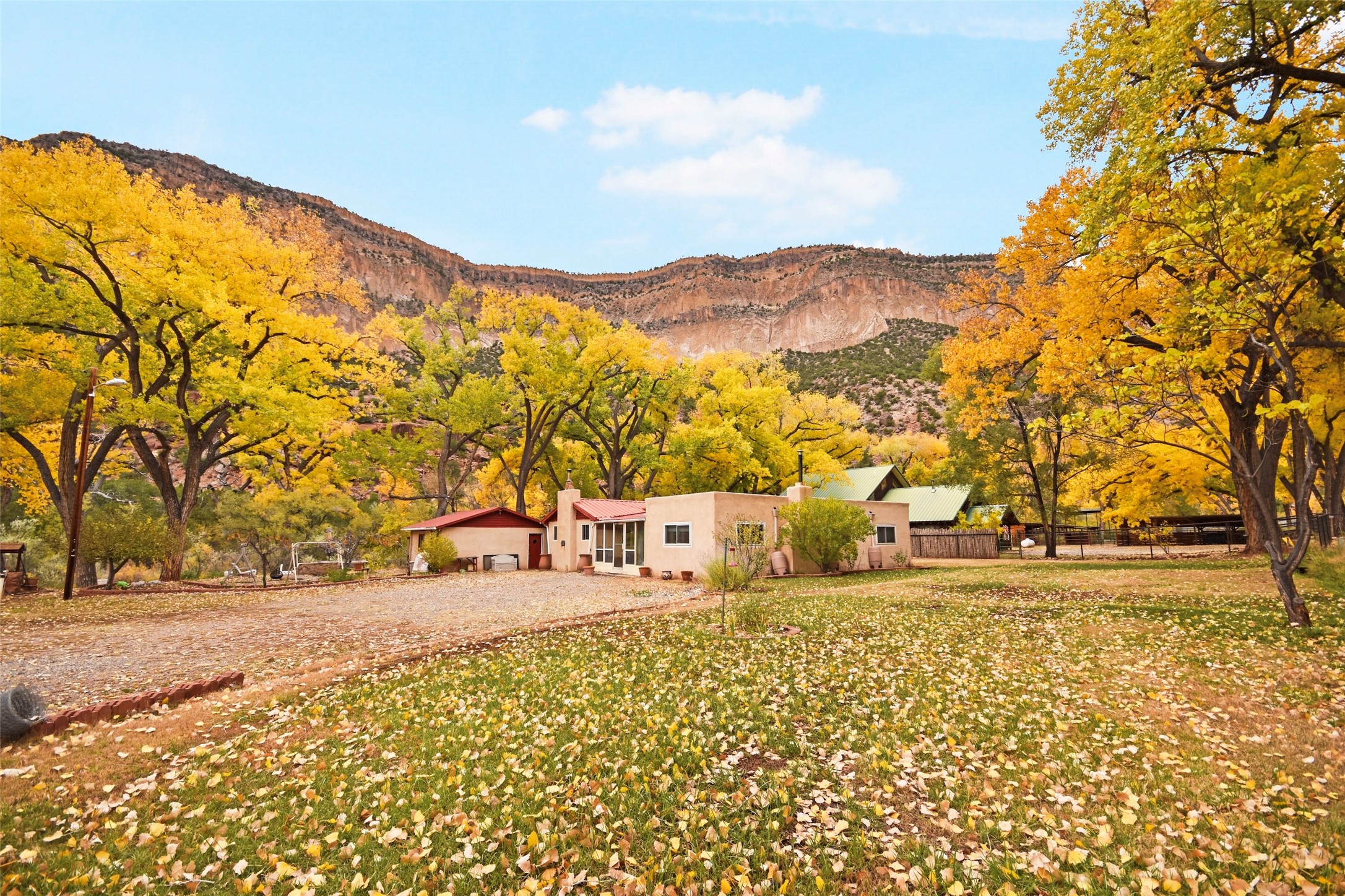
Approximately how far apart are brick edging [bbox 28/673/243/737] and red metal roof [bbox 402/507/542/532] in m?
22.3

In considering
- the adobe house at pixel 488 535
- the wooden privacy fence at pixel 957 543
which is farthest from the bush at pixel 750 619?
the wooden privacy fence at pixel 957 543

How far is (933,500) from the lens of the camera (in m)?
39.0

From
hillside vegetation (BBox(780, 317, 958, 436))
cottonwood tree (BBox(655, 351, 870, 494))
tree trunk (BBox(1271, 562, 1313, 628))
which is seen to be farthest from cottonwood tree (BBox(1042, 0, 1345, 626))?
hillside vegetation (BBox(780, 317, 958, 436))

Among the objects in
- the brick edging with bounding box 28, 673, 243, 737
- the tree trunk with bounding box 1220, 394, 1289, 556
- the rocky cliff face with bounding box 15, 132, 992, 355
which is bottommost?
the brick edging with bounding box 28, 673, 243, 737

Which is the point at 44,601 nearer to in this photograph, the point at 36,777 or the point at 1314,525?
the point at 36,777

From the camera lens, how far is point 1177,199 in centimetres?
930

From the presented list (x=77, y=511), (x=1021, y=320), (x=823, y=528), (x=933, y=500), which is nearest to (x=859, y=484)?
(x=933, y=500)

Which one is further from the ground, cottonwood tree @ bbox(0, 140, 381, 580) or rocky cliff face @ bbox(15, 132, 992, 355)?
rocky cliff face @ bbox(15, 132, 992, 355)

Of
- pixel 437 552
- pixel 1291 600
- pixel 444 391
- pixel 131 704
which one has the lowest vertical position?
pixel 131 704

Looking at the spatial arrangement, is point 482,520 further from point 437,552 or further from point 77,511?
point 77,511

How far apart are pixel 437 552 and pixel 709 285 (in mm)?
87014

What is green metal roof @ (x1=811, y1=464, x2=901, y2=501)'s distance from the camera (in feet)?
117

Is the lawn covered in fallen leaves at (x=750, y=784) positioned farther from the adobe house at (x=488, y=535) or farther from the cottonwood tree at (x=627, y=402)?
the cottonwood tree at (x=627, y=402)

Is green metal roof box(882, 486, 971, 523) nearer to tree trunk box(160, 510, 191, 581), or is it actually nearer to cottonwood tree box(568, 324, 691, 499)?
cottonwood tree box(568, 324, 691, 499)
